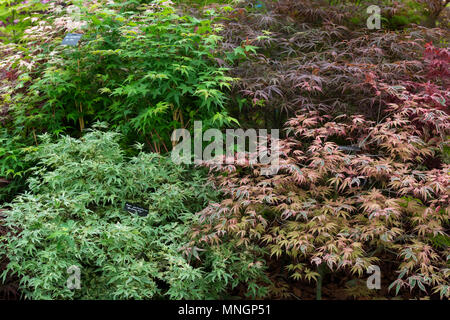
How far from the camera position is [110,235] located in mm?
2748

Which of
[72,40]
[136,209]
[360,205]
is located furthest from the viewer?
[72,40]

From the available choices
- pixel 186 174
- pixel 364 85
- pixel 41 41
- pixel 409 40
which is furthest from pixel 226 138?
pixel 41 41

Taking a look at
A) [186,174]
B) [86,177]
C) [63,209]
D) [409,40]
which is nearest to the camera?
A: [63,209]

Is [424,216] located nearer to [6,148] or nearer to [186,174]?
[186,174]

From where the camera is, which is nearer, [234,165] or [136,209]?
[136,209]

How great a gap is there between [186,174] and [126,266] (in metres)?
1.09

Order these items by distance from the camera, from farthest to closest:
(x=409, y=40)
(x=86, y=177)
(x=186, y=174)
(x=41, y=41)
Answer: (x=41, y=41), (x=409, y=40), (x=186, y=174), (x=86, y=177)

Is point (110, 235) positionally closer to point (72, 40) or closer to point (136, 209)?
point (136, 209)

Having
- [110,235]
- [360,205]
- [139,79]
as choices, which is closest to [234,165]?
[360,205]

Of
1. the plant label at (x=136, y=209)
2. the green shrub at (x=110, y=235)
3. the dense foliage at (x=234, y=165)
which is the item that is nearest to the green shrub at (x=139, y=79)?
the dense foliage at (x=234, y=165)

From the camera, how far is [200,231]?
2.96 metres

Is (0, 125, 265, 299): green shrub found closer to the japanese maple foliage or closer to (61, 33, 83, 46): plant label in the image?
the japanese maple foliage

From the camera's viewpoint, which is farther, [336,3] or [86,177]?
[336,3]

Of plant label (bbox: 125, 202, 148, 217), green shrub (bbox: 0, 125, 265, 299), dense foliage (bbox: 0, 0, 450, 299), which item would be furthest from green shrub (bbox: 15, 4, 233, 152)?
plant label (bbox: 125, 202, 148, 217)
